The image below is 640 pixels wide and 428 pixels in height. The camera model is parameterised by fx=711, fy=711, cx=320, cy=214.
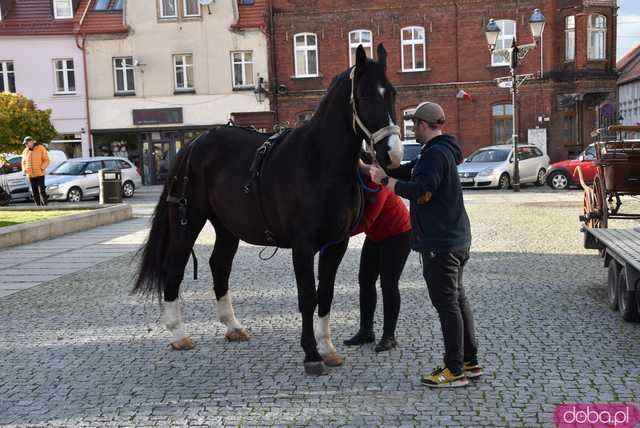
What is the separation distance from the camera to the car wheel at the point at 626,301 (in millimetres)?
6324

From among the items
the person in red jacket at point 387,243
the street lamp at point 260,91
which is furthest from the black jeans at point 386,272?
the street lamp at point 260,91

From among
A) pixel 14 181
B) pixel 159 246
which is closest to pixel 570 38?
pixel 14 181

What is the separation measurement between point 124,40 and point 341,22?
11131mm

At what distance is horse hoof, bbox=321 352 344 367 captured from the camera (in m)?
5.35

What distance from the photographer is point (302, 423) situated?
13.9 ft

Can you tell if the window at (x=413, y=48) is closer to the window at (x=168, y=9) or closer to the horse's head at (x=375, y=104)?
the window at (x=168, y=9)

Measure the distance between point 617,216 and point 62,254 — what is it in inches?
347

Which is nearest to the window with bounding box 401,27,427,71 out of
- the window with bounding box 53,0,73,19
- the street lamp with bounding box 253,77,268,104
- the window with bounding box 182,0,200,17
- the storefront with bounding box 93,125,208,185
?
the street lamp with bounding box 253,77,268,104

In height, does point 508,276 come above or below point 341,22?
below

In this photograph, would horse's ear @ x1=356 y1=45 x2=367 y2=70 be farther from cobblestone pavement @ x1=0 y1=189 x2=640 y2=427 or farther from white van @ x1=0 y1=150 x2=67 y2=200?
white van @ x1=0 y1=150 x2=67 y2=200

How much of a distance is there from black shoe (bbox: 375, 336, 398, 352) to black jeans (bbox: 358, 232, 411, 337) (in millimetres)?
32

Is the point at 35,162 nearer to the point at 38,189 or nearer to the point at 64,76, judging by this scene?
the point at 38,189

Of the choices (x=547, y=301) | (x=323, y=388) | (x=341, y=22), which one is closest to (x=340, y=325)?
(x=323, y=388)

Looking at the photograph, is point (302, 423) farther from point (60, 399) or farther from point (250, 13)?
point (250, 13)
